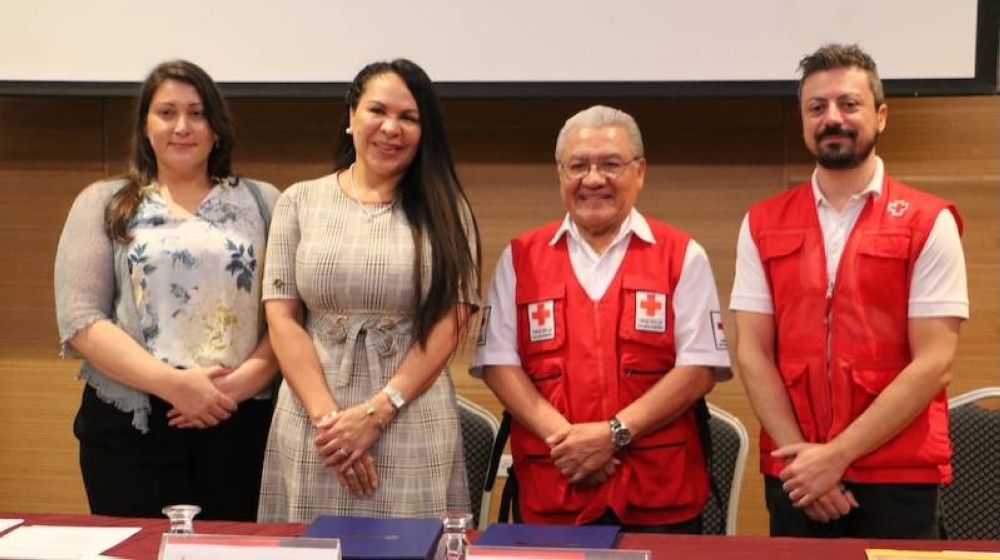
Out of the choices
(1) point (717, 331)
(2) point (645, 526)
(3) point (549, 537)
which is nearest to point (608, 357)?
(1) point (717, 331)

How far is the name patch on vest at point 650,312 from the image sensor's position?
250 centimetres

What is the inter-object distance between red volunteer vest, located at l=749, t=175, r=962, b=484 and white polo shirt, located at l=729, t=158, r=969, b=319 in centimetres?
2

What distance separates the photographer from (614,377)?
2494 mm

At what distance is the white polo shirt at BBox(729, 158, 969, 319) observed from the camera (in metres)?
2.43

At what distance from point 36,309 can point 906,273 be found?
9.85 ft

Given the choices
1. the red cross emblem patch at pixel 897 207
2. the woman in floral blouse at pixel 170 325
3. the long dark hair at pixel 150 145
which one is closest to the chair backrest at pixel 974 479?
the red cross emblem patch at pixel 897 207

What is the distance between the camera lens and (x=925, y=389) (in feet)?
7.86

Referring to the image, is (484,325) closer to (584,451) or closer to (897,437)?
(584,451)

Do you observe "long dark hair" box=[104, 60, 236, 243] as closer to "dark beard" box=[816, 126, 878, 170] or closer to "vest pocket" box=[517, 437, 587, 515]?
"vest pocket" box=[517, 437, 587, 515]

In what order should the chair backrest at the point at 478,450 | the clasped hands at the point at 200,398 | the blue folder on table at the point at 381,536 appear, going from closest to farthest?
the blue folder on table at the point at 381,536, the clasped hands at the point at 200,398, the chair backrest at the point at 478,450

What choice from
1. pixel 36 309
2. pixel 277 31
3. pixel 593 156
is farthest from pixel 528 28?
pixel 36 309

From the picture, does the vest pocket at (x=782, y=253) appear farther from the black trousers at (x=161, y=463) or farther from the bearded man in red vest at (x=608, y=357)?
the black trousers at (x=161, y=463)

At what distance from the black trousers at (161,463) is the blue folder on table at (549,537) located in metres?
1.04

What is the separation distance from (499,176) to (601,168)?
124cm
